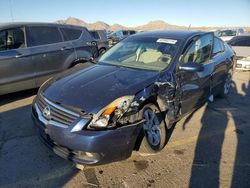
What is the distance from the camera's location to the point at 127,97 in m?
3.07

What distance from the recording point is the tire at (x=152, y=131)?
3.26 meters

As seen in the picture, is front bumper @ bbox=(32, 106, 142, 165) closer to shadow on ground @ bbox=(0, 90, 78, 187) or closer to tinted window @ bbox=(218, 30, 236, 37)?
shadow on ground @ bbox=(0, 90, 78, 187)

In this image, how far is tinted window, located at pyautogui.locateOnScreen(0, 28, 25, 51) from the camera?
5491mm

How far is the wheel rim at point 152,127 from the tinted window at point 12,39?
377 centimetres

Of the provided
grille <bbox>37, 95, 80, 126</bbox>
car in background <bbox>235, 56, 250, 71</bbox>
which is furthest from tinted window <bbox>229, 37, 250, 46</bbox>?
grille <bbox>37, 95, 80, 126</bbox>

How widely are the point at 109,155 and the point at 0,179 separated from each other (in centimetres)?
131

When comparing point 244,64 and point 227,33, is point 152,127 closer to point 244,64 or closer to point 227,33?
point 244,64

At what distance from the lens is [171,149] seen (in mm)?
3717

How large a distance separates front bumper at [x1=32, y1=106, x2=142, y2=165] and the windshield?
1.31m

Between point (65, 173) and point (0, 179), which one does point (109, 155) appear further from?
Result: point (0, 179)

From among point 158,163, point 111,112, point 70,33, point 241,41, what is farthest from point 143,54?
point 241,41

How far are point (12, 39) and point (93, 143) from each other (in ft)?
13.2

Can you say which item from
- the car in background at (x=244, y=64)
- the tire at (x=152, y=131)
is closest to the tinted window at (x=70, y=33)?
the tire at (x=152, y=131)

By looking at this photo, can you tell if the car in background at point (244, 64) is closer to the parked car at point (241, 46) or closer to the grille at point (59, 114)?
the parked car at point (241, 46)
